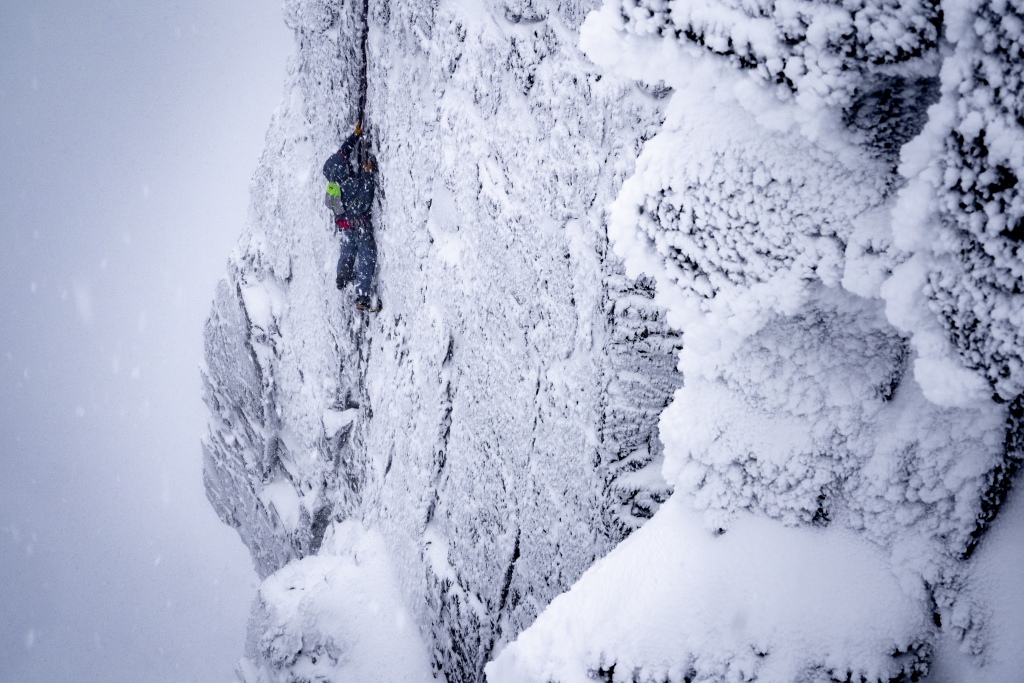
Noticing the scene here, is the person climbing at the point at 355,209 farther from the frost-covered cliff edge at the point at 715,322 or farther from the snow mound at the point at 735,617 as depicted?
the snow mound at the point at 735,617

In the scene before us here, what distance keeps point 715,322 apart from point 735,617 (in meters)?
1.12

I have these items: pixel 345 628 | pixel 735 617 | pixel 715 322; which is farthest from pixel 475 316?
pixel 345 628

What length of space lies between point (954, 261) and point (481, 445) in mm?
3846

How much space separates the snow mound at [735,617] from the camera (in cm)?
181

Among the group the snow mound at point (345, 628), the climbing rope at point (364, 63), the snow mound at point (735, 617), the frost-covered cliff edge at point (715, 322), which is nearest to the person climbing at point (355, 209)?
the climbing rope at point (364, 63)

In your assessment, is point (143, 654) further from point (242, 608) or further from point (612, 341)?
point (612, 341)

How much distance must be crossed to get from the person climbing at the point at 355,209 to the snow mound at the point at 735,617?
194 inches

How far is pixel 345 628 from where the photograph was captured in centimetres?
625

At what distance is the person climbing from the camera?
5.75m

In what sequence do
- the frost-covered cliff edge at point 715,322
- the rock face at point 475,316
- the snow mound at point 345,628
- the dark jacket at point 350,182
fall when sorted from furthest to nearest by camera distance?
the snow mound at point 345,628
the dark jacket at point 350,182
the rock face at point 475,316
the frost-covered cliff edge at point 715,322

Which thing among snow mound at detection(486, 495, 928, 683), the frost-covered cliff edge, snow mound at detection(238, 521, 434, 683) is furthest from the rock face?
snow mound at detection(486, 495, 928, 683)

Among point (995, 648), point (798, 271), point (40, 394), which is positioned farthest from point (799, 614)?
point (40, 394)

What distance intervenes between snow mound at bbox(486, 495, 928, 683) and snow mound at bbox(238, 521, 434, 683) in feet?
14.6

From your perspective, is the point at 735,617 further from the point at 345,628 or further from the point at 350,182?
the point at 345,628
